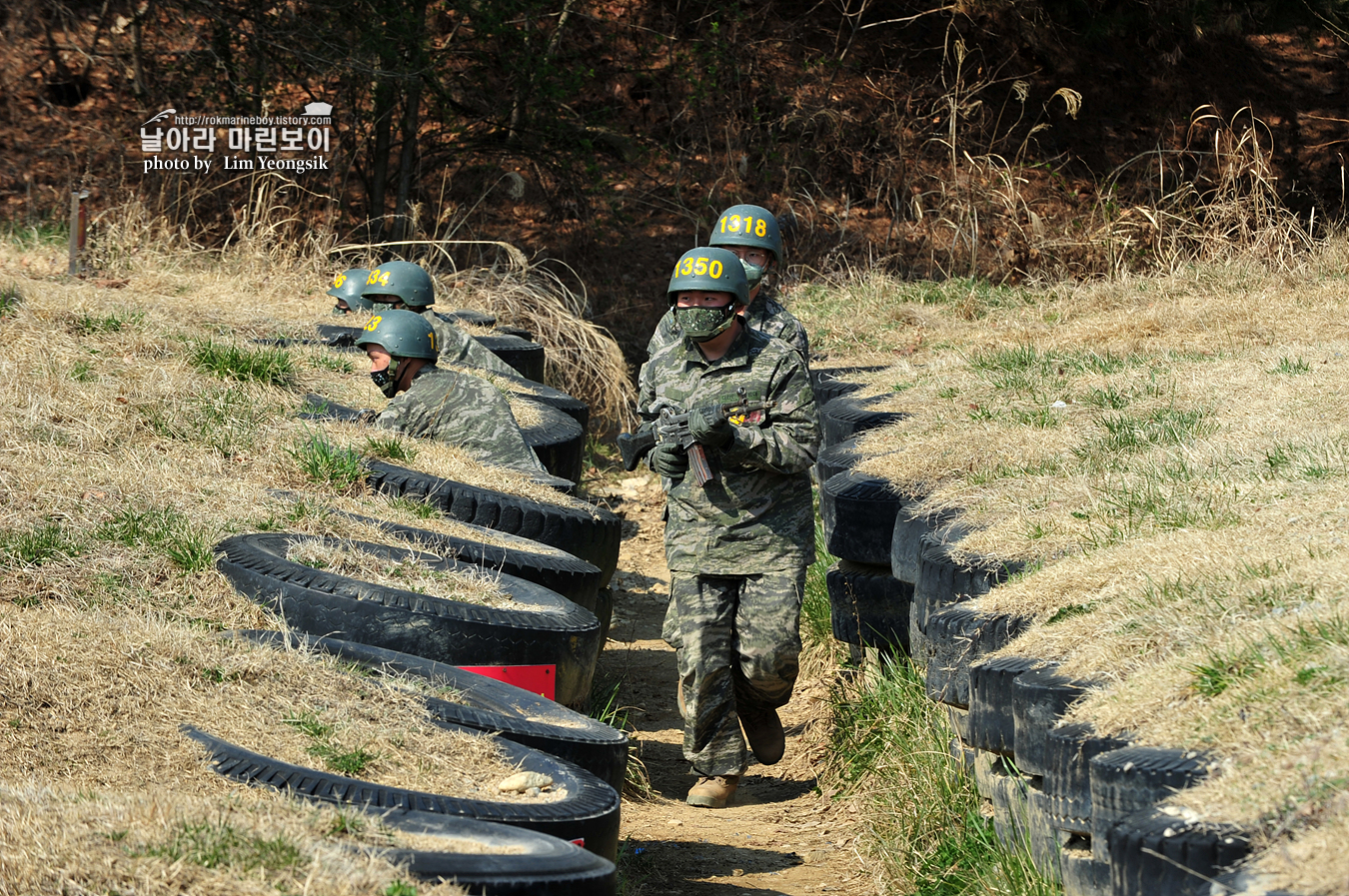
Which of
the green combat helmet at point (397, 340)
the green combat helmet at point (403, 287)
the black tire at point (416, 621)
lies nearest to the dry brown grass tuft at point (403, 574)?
the black tire at point (416, 621)

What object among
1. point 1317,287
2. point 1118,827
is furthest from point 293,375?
point 1317,287

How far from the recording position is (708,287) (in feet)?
20.6

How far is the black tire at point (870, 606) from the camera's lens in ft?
21.5

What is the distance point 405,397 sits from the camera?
7.59 m

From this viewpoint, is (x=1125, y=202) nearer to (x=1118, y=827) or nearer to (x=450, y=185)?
(x=450, y=185)

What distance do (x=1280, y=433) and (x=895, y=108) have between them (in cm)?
1442

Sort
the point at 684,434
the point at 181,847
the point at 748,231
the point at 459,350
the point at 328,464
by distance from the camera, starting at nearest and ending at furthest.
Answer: the point at 181,847 < the point at 684,434 < the point at 328,464 < the point at 748,231 < the point at 459,350

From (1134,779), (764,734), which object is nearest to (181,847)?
(1134,779)

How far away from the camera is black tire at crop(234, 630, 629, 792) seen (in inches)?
161

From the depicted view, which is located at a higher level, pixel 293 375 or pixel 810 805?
pixel 293 375

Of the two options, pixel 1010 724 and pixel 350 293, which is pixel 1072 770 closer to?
pixel 1010 724

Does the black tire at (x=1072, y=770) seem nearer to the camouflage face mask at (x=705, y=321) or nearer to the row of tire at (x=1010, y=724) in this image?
the row of tire at (x=1010, y=724)

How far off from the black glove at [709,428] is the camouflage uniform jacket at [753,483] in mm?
99

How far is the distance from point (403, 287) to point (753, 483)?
5175mm
